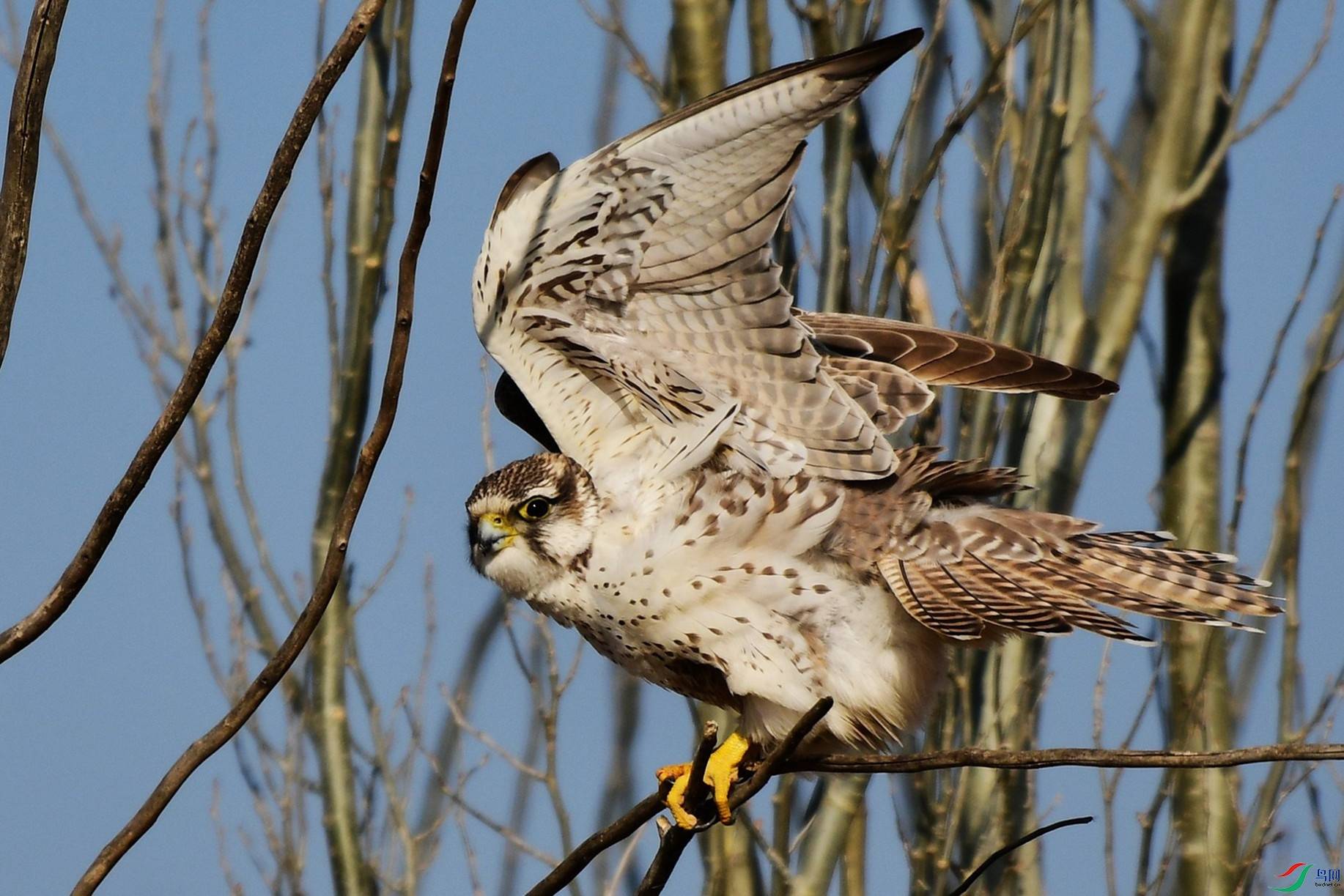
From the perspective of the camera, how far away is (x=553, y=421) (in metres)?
3.15

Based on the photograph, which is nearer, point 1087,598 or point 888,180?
point 1087,598

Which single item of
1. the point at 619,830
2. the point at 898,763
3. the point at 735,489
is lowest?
the point at 619,830

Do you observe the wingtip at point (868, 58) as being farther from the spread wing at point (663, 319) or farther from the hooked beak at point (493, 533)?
the hooked beak at point (493, 533)

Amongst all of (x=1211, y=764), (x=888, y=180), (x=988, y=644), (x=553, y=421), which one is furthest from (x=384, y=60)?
(x=1211, y=764)

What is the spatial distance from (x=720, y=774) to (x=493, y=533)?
0.69 meters

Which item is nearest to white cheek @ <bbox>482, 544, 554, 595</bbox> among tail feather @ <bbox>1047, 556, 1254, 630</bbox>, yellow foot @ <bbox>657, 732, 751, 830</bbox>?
yellow foot @ <bbox>657, 732, 751, 830</bbox>

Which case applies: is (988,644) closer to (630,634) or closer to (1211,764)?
(630,634)

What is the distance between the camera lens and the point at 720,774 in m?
2.94

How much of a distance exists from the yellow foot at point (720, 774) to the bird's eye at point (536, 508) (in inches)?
23.3

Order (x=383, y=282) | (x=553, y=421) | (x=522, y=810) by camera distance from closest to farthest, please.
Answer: (x=553, y=421) < (x=383, y=282) < (x=522, y=810)

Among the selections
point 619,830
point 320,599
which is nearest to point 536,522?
point 619,830

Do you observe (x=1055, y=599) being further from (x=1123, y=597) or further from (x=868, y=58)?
(x=868, y=58)

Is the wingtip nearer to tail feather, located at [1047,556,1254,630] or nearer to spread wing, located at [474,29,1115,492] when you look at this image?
spread wing, located at [474,29,1115,492]

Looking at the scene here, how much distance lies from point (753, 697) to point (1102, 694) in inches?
78.3
